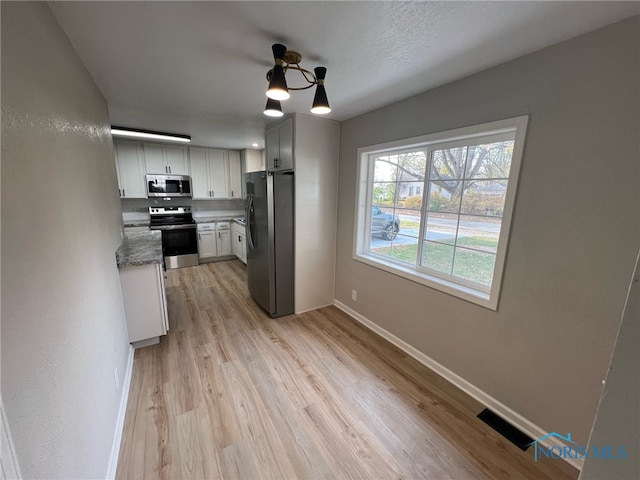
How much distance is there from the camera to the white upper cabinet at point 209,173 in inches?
193

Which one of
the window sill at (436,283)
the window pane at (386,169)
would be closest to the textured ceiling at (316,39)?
the window pane at (386,169)

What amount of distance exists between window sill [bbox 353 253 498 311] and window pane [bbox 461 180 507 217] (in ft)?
1.95

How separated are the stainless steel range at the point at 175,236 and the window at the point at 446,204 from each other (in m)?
3.47

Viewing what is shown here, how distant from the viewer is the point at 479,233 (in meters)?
1.92

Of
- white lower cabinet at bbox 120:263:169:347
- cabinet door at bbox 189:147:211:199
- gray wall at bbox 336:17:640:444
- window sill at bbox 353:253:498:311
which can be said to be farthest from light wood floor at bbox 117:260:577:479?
cabinet door at bbox 189:147:211:199

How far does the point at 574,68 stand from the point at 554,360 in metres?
1.65

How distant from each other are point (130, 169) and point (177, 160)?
0.75 meters

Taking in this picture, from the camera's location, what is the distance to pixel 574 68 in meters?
1.35

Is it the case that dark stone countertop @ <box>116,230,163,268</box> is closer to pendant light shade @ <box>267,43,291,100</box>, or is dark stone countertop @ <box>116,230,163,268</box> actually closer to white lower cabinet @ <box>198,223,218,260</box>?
white lower cabinet @ <box>198,223,218,260</box>

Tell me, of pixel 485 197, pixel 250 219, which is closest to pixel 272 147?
pixel 250 219

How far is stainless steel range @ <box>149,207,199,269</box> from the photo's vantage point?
463 cm

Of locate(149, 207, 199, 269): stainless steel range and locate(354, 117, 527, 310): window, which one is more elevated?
locate(354, 117, 527, 310): window

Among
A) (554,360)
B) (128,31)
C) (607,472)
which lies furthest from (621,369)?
(128,31)

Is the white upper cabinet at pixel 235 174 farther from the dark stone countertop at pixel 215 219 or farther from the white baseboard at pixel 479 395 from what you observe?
the white baseboard at pixel 479 395
